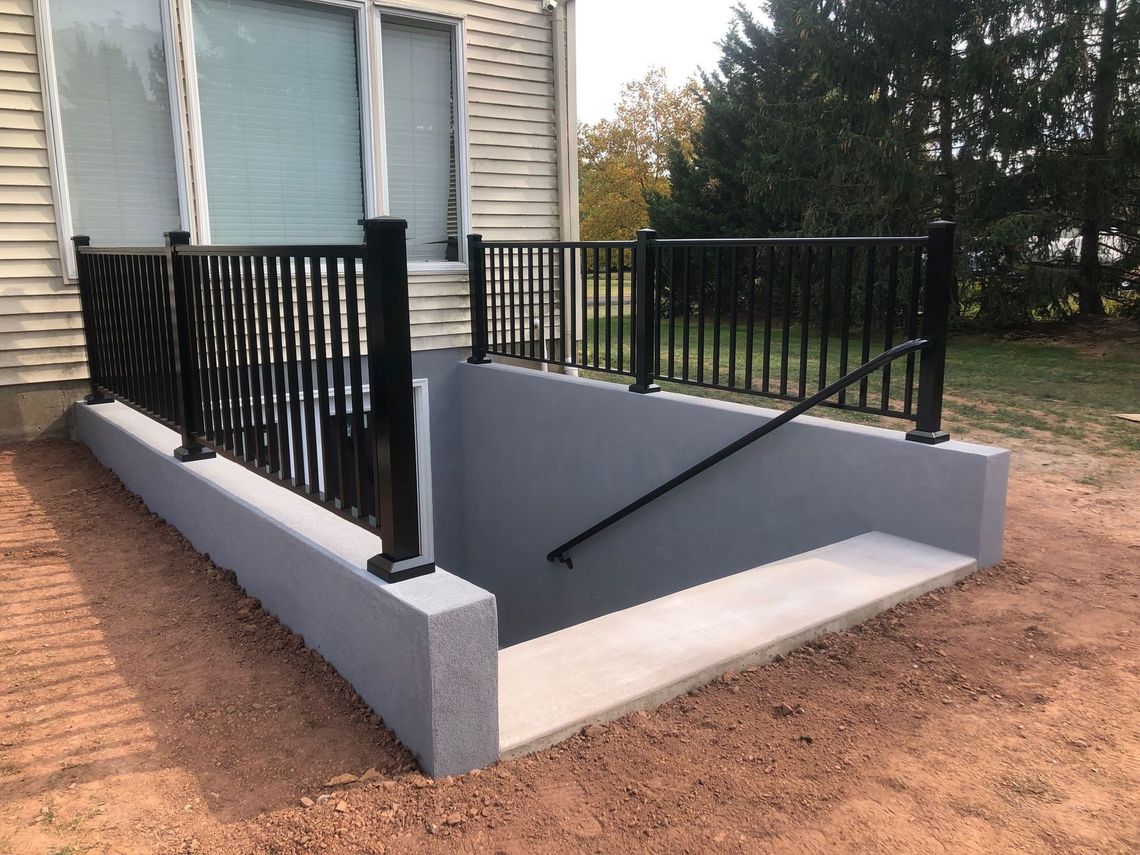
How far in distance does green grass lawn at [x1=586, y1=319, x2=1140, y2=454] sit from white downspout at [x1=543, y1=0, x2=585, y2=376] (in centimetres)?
111

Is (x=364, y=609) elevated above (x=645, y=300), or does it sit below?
below

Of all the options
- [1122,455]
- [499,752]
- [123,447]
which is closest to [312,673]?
[499,752]

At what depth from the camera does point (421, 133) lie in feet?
22.5

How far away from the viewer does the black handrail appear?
3.76 meters

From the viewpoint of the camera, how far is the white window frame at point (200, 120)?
530cm

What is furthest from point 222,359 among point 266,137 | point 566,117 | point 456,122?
point 566,117

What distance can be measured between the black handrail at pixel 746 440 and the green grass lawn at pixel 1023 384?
32 centimetres

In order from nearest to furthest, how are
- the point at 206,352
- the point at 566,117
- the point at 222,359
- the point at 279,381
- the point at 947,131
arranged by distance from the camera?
1. the point at 279,381
2. the point at 222,359
3. the point at 206,352
4. the point at 566,117
5. the point at 947,131

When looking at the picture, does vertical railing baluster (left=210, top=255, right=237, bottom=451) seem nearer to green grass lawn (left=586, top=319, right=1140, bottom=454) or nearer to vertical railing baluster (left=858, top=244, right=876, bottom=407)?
green grass lawn (left=586, top=319, right=1140, bottom=454)

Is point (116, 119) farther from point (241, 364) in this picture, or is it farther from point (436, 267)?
point (241, 364)

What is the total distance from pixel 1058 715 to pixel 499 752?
64.7 inches

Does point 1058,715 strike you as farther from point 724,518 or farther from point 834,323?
point 834,323

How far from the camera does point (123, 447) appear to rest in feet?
15.1

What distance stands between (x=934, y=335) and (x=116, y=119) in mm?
5149
